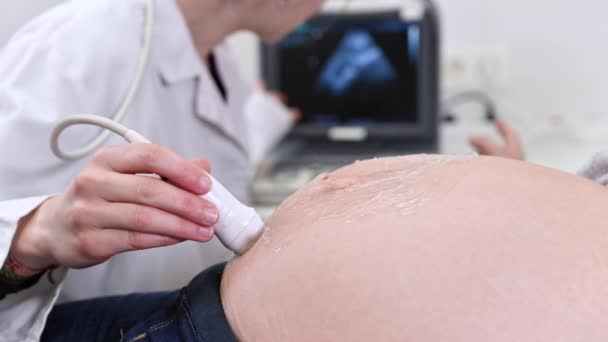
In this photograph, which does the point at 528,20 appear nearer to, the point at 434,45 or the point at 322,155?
the point at 434,45

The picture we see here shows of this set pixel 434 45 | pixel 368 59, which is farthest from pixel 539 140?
pixel 368 59

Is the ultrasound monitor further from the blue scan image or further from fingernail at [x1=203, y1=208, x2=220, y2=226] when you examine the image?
fingernail at [x1=203, y1=208, x2=220, y2=226]

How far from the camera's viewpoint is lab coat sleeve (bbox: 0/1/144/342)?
88 cm

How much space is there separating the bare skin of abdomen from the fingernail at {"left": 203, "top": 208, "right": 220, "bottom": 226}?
6cm

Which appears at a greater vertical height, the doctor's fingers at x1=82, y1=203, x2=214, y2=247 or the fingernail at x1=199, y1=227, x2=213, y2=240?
the doctor's fingers at x1=82, y1=203, x2=214, y2=247

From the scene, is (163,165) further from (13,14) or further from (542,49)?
(542,49)

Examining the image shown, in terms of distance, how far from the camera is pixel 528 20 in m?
2.09

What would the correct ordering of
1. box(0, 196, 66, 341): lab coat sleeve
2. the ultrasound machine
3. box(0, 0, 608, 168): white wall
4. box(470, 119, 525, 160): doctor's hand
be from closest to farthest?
box(0, 196, 66, 341): lab coat sleeve
box(470, 119, 525, 160): doctor's hand
the ultrasound machine
box(0, 0, 608, 168): white wall

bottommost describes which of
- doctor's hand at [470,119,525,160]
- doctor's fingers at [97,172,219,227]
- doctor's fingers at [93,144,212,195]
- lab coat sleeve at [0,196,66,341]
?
doctor's hand at [470,119,525,160]

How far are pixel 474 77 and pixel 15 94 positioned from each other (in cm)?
159

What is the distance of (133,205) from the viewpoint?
23.6 inches

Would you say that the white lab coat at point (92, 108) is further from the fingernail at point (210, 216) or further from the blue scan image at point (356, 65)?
the blue scan image at point (356, 65)

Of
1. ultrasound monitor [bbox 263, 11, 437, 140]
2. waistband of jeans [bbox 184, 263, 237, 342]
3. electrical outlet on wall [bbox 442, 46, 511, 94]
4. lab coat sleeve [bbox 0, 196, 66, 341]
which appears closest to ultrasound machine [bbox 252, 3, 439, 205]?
ultrasound monitor [bbox 263, 11, 437, 140]

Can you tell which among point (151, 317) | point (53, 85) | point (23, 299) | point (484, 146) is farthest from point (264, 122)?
point (151, 317)
